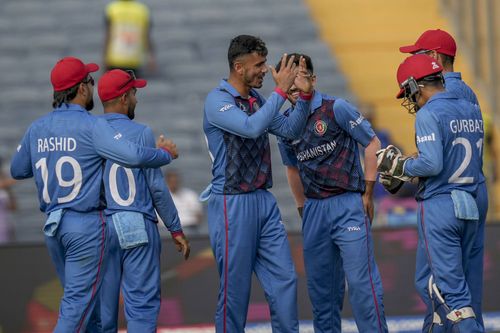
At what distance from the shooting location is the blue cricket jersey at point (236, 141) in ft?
28.6

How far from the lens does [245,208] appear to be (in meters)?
8.76

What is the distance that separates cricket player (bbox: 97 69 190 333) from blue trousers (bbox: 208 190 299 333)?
0.47 metres

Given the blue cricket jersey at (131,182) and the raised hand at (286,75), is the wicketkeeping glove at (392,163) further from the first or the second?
the blue cricket jersey at (131,182)

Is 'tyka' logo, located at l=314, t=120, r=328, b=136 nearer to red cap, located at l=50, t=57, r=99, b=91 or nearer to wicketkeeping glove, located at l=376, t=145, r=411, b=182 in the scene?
wicketkeeping glove, located at l=376, t=145, r=411, b=182

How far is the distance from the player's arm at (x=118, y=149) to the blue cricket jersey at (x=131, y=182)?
0.29m

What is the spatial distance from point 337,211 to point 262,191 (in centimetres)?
63

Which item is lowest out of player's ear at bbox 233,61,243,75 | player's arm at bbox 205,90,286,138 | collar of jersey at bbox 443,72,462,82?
player's arm at bbox 205,90,286,138

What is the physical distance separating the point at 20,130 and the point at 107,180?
6840 mm

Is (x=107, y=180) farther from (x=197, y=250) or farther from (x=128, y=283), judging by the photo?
(x=197, y=250)

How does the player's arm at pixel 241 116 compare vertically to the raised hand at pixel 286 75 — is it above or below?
below

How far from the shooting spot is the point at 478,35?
55.2 ft

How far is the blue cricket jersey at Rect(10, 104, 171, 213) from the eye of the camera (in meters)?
8.46

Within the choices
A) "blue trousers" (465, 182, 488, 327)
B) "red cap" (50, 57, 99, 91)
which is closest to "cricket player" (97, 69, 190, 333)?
"red cap" (50, 57, 99, 91)

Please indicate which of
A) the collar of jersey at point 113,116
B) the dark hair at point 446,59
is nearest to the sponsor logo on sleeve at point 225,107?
the collar of jersey at point 113,116
